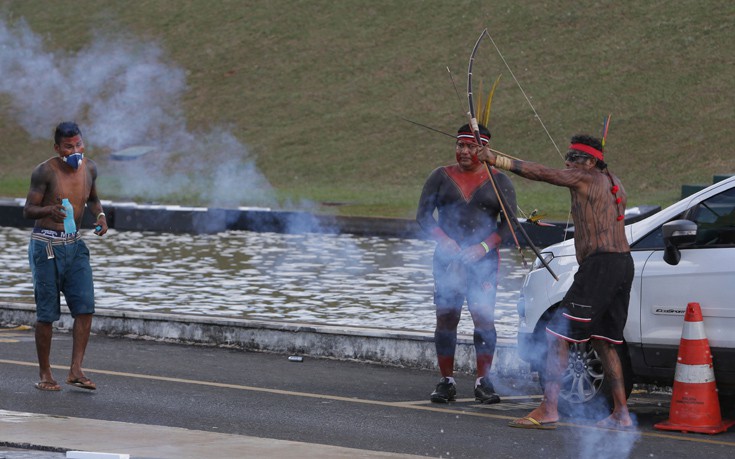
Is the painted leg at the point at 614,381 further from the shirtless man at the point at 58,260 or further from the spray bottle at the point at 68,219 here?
the spray bottle at the point at 68,219

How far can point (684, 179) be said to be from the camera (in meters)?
34.2

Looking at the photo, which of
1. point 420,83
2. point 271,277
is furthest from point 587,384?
point 420,83

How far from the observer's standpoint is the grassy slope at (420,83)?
116ft

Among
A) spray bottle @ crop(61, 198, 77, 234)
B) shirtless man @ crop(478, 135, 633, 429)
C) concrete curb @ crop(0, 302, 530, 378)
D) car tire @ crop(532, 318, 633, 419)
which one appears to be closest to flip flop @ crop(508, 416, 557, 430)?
shirtless man @ crop(478, 135, 633, 429)

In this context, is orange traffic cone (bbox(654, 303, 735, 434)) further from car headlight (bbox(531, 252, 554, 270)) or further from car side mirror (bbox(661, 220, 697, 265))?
car headlight (bbox(531, 252, 554, 270))

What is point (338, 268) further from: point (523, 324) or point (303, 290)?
point (523, 324)

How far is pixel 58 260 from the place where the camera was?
1029 cm

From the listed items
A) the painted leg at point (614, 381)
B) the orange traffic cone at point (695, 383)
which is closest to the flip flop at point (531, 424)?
the painted leg at point (614, 381)

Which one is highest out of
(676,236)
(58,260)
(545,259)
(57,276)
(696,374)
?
(676,236)

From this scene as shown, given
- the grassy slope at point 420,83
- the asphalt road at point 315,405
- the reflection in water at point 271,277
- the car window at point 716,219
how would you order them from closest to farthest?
the asphalt road at point 315,405, the car window at point 716,219, the reflection in water at point 271,277, the grassy slope at point 420,83

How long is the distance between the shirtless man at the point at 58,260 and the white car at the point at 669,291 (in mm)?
3192

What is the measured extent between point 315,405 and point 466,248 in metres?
1.49

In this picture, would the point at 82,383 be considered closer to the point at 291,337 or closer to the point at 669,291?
the point at 291,337

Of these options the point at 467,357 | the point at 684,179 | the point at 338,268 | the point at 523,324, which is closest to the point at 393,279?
the point at 338,268
